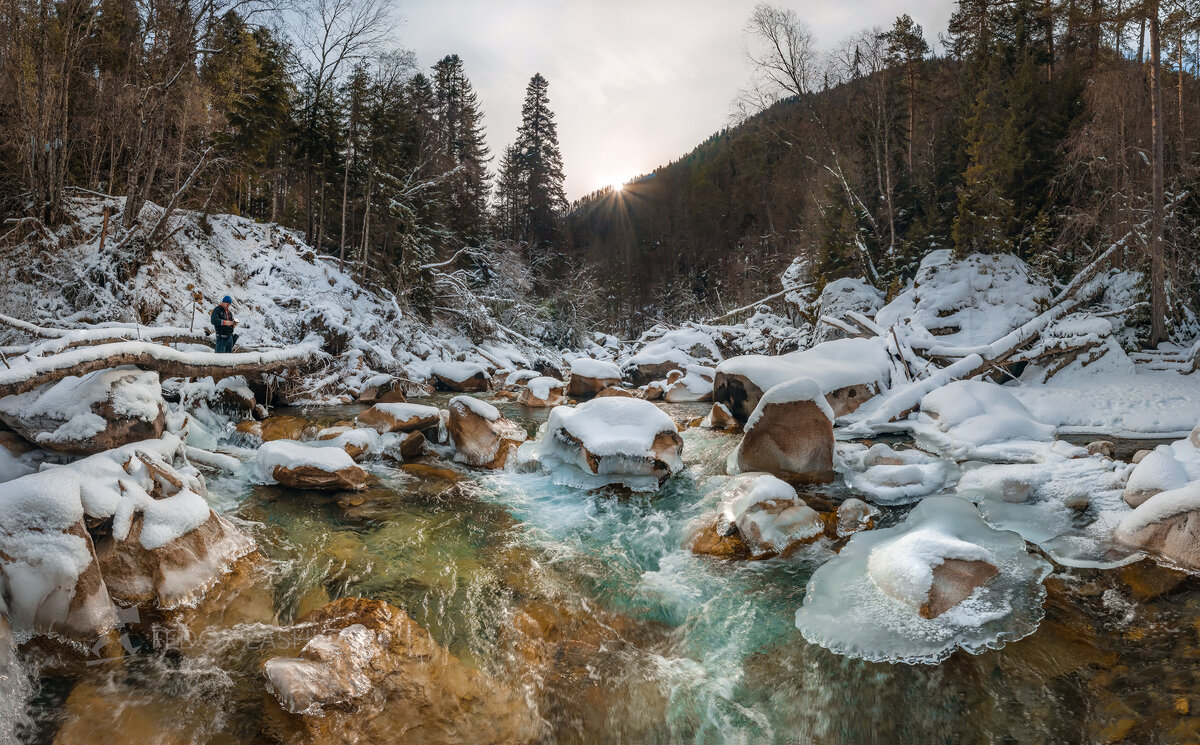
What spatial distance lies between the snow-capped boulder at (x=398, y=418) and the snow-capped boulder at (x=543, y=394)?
17.0 feet

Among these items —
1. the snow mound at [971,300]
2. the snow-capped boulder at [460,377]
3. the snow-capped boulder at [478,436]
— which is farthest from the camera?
the snow-capped boulder at [460,377]

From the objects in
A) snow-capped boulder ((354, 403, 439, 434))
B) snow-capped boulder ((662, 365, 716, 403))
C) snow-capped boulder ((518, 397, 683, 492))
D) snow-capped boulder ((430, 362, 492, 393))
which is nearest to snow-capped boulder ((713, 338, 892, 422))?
snow-capped boulder ((518, 397, 683, 492))

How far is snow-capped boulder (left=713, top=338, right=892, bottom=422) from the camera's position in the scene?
10023mm

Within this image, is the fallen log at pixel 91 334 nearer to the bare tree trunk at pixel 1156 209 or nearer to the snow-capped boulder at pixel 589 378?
the snow-capped boulder at pixel 589 378

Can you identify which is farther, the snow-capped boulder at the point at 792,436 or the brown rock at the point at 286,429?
the brown rock at the point at 286,429

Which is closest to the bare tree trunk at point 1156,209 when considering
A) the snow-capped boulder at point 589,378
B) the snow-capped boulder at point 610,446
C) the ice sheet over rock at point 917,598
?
the ice sheet over rock at point 917,598

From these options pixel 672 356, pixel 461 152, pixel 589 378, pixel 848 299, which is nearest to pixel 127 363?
pixel 589 378

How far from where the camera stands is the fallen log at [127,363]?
190 inches

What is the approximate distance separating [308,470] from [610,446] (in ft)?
13.0

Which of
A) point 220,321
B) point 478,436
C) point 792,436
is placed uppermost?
point 220,321

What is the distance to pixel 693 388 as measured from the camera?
15.9m

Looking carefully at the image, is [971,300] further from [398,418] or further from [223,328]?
[223,328]

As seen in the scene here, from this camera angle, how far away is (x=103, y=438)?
5.52m

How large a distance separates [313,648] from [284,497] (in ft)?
12.2
